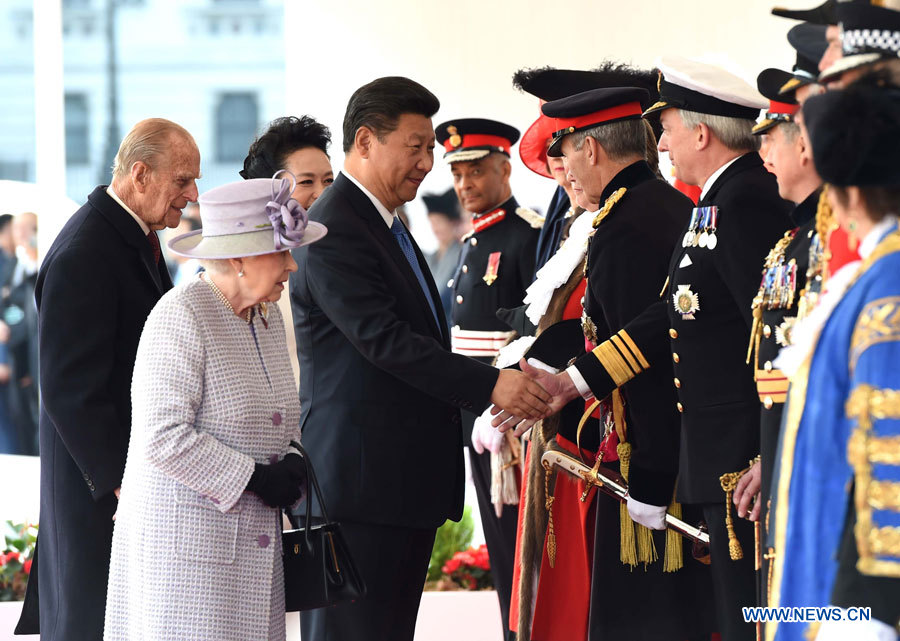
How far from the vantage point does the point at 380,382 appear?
292 centimetres

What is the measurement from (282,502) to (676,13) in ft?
16.0

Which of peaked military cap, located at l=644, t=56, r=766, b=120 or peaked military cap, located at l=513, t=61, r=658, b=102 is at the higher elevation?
peaked military cap, located at l=513, t=61, r=658, b=102

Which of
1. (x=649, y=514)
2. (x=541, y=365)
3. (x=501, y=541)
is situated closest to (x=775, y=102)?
(x=649, y=514)

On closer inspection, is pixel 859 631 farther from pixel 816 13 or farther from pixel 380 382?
pixel 380 382

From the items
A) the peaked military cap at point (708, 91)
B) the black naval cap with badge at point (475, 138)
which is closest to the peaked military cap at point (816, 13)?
the peaked military cap at point (708, 91)

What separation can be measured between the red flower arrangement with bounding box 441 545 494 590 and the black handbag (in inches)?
103

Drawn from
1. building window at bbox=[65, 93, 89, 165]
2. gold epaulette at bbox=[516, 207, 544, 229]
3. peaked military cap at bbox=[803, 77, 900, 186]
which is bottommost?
peaked military cap at bbox=[803, 77, 900, 186]

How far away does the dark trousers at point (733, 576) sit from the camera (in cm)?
253

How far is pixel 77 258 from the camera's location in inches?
111

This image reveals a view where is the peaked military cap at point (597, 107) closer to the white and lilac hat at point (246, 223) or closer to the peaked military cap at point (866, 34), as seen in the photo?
the white and lilac hat at point (246, 223)

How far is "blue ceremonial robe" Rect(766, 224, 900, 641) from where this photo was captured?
4.95 feet

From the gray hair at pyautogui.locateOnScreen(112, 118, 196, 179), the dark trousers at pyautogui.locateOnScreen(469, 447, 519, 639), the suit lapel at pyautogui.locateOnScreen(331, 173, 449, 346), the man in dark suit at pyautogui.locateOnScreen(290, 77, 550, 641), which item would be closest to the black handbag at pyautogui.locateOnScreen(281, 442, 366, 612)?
the man in dark suit at pyautogui.locateOnScreen(290, 77, 550, 641)

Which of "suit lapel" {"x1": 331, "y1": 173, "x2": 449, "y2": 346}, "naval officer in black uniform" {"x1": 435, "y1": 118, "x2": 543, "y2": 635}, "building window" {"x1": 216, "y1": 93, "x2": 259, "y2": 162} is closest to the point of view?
"suit lapel" {"x1": 331, "y1": 173, "x2": 449, "y2": 346}

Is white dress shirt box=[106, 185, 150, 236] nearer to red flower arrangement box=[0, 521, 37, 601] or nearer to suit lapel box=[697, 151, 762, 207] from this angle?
suit lapel box=[697, 151, 762, 207]
